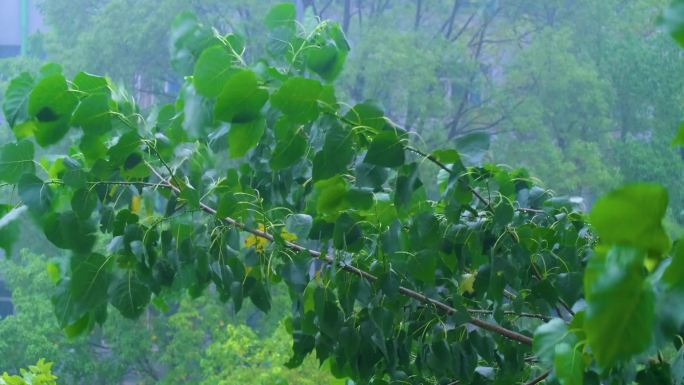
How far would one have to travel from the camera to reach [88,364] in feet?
25.2

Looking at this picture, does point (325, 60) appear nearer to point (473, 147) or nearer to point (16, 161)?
point (473, 147)

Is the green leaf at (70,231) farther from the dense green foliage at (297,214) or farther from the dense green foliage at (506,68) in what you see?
the dense green foliage at (506,68)

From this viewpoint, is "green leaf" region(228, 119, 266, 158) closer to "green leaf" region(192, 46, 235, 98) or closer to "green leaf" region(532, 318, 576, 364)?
"green leaf" region(192, 46, 235, 98)

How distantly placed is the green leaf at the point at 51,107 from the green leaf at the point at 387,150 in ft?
0.84

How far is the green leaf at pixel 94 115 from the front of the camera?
31.1 inches

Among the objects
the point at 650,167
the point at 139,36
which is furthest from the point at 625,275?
the point at 139,36

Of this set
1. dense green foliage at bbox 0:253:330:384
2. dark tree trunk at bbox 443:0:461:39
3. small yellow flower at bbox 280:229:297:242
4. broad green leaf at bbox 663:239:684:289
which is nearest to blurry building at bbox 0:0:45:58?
dense green foliage at bbox 0:253:330:384

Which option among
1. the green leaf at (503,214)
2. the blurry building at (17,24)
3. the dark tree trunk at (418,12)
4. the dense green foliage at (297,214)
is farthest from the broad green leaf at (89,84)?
the blurry building at (17,24)

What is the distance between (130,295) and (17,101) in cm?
19

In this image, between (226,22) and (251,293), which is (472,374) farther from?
(226,22)

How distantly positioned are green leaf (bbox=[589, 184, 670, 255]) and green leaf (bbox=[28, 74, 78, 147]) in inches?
22.8

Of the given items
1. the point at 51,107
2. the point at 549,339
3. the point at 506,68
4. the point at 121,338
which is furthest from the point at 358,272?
the point at 506,68

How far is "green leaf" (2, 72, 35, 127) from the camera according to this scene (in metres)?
0.81

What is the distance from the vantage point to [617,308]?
0.96ft
